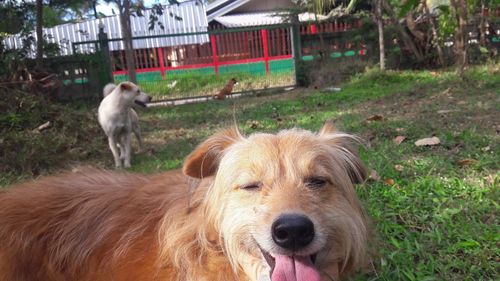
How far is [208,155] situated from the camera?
2566 mm

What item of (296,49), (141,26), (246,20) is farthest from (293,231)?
(141,26)

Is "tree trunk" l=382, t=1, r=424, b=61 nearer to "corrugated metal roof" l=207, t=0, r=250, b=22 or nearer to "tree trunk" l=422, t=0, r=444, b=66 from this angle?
"tree trunk" l=422, t=0, r=444, b=66

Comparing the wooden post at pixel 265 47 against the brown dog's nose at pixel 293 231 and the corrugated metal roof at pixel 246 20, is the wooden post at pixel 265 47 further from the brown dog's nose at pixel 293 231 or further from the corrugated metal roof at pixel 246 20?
the brown dog's nose at pixel 293 231

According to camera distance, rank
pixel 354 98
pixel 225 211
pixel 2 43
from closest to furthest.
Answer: pixel 225 211 → pixel 354 98 → pixel 2 43

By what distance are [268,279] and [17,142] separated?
5953 mm

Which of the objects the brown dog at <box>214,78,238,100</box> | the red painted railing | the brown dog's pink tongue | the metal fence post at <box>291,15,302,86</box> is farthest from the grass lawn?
the red painted railing

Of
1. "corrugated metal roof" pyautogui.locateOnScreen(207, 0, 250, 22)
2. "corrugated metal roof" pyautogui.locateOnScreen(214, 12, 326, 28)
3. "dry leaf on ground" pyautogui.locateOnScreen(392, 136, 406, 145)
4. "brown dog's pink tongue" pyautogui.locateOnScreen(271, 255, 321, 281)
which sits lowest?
"dry leaf on ground" pyautogui.locateOnScreen(392, 136, 406, 145)

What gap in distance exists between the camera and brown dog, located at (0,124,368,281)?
2.10 meters

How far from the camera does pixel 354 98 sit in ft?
35.2

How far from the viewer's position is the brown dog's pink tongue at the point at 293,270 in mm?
2045

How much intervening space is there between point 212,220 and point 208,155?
0.39 m

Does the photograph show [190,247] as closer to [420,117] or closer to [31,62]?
[420,117]

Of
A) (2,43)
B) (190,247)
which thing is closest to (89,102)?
(2,43)

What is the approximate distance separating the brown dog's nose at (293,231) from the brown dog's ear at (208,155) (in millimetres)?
691
